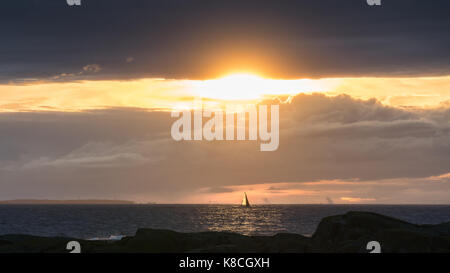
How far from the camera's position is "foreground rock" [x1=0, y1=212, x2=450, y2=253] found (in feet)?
87.0

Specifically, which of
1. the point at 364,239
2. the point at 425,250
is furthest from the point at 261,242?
the point at 425,250

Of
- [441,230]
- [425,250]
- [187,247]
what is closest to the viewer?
[425,250]

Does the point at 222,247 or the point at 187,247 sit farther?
the point at 187,247

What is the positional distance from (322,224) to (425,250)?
8147 millimetres

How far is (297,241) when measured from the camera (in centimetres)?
3056

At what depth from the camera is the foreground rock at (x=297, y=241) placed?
26531mm
